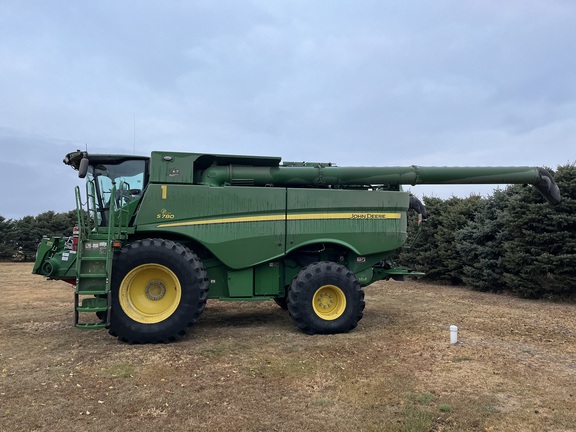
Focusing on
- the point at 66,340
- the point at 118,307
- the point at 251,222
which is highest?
the point at 251,222

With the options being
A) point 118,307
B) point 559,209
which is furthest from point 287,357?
point 559,209

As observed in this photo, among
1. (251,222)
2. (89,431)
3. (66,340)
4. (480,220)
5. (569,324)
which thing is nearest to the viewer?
(89,431)

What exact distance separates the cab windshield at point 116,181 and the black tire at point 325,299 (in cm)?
320

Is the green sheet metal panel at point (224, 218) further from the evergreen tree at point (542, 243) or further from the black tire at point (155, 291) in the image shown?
the evergreen tree at point (542, 243)

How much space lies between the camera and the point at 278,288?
7.91 metres

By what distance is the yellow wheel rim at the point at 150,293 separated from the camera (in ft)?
22.2

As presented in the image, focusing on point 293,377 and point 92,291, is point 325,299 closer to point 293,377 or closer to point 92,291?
point 293,377

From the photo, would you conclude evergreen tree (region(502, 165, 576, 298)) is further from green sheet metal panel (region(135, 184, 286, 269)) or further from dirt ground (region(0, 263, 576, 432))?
green sheet metal panel (region(135, 184, 286, 269))

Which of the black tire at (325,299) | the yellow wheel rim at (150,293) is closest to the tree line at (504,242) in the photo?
the black tire at (325,299)

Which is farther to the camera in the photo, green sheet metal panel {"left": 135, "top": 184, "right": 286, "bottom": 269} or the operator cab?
the operator cab

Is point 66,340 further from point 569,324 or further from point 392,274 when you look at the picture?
point 569,324

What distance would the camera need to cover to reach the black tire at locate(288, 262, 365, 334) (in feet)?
23.8

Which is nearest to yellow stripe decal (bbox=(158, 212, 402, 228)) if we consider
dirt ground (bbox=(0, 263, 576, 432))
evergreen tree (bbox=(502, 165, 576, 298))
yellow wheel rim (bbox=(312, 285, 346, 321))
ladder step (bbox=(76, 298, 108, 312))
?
yellow wheel rim (bbox=(312, 285, 346, 321))

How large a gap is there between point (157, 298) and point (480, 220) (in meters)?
11.1
